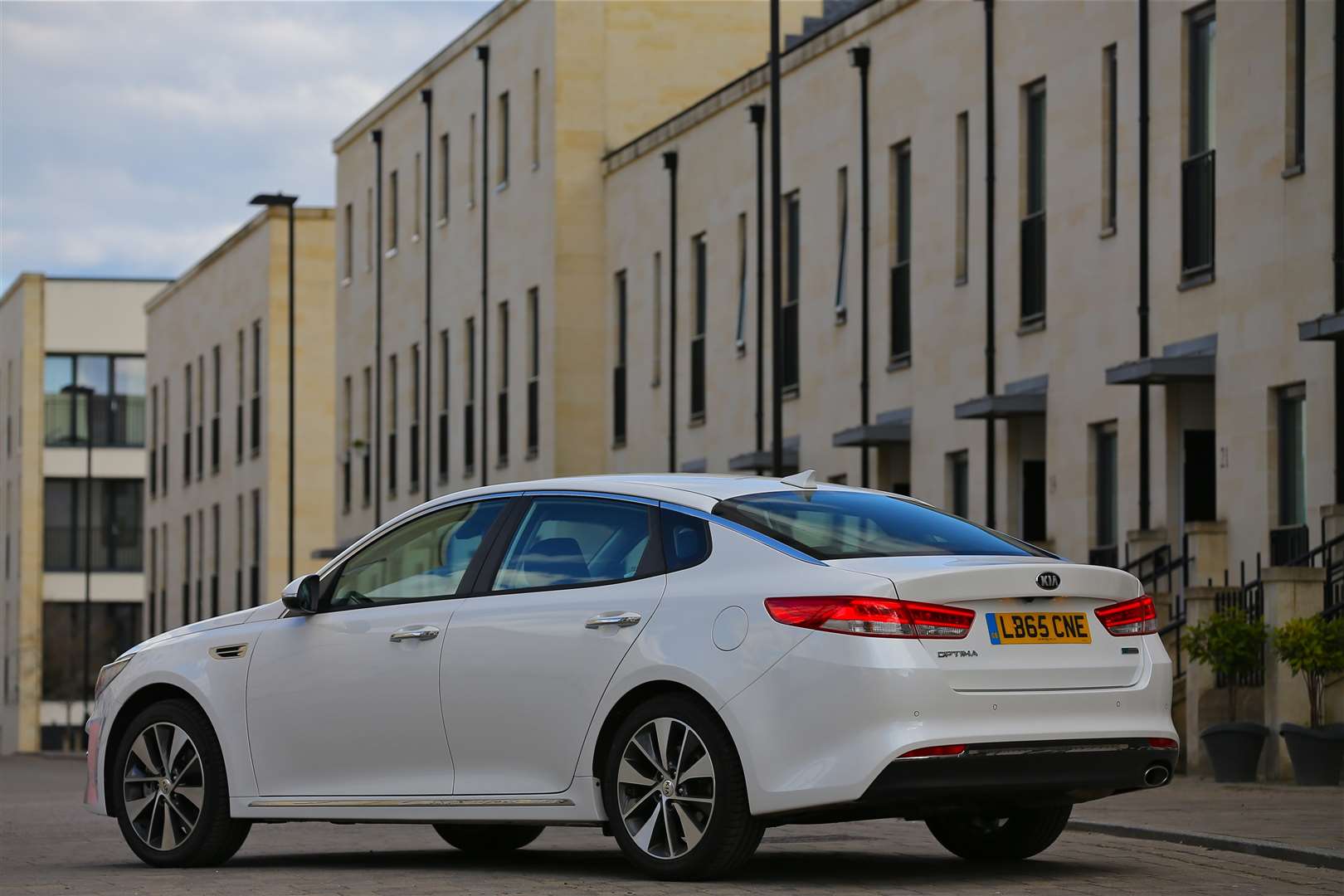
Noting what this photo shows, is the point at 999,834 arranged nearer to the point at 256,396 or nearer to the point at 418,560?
the point at 418,560

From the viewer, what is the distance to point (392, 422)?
174 ft

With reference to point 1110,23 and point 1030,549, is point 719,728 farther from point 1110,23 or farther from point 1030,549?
point 1110,23

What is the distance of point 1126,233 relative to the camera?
1033 inches

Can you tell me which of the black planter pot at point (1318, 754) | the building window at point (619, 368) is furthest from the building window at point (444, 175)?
the black planter pot at point (1318, 754)

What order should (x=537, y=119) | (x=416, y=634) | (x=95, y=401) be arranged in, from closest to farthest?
1. (x=416, y=634)
2. (x=537, y=119)
3. (x=95, y=401)

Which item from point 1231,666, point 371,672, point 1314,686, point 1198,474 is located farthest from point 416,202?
point 371,672

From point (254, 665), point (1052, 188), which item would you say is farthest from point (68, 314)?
point (254, 665)

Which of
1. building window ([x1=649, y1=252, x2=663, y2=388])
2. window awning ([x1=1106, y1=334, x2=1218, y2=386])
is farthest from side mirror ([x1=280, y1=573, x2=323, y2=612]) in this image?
building window ([x1=649, y1=252, x2=663, y2=388])

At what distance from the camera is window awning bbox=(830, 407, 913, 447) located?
102 feet

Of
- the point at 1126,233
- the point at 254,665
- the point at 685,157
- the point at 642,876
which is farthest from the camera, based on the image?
the point at 685,157

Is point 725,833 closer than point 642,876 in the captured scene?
Yes

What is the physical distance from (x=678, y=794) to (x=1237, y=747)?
36.0ft

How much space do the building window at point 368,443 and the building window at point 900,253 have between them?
24.2 meters

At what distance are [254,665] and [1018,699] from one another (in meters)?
3.78
